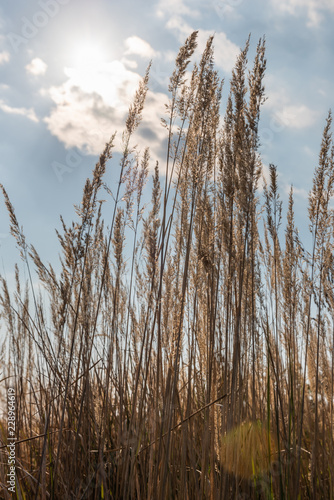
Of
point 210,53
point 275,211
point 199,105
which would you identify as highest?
point 210,53

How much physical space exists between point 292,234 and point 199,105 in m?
1.03

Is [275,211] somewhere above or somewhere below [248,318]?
above

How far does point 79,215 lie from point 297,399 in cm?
199

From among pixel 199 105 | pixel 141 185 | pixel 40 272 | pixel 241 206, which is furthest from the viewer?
pixel 141 185

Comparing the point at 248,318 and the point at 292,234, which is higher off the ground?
the point at 292,234

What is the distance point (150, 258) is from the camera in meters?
1.96

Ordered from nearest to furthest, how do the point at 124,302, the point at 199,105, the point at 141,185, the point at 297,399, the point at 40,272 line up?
the point at 199,105 < the point at 40,272 < the point at 141,185 < the point at 297,399 < the point at 124,302

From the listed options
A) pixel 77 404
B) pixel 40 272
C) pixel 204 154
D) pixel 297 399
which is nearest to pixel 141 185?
pixel 204 154

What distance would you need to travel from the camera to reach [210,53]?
1994 millimetres

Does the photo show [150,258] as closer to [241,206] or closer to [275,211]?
[241,206]

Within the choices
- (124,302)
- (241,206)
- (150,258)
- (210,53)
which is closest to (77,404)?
(124,302)

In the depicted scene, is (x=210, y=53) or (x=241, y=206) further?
(x=210, y=53)

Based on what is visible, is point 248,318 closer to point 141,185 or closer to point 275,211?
point 275,211

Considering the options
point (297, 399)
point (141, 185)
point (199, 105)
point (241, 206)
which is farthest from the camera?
point (297, 399)
